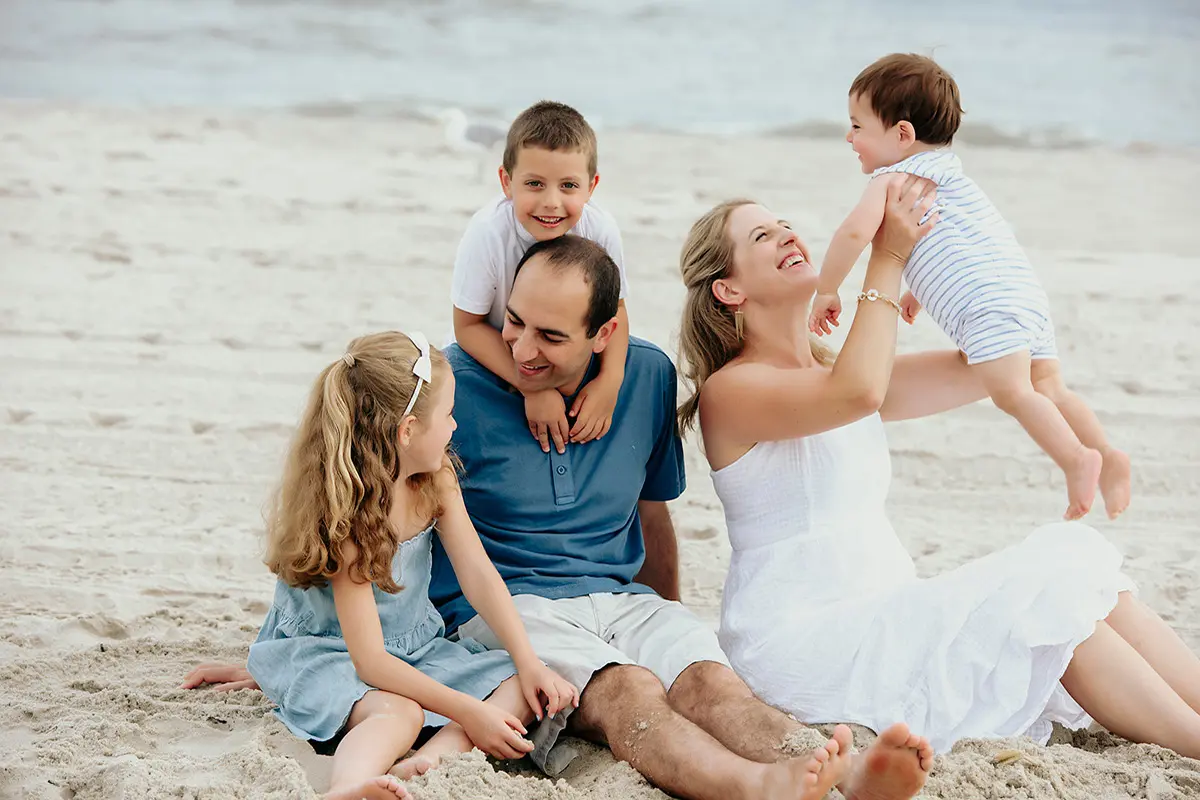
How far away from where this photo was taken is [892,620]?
2.88 m

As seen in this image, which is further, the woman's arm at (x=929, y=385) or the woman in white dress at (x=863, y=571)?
the woman's arm at (x=929, y=385)

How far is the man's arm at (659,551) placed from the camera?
11.4ft

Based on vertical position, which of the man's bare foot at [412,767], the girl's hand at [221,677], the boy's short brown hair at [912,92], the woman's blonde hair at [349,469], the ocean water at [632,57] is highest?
the ocean water at [632,57]

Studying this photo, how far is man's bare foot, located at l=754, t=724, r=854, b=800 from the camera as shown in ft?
7.47

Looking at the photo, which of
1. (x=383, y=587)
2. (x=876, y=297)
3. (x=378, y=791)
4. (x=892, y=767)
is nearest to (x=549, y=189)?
(x=876, y=297)

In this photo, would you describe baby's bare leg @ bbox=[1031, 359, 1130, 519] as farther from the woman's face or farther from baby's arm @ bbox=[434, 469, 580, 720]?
baby's arm @ bbox=[434, 469, 580, 720]

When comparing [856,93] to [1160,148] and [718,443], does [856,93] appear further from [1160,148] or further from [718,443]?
[1160,148]

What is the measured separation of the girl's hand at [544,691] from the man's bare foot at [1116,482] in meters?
1.30

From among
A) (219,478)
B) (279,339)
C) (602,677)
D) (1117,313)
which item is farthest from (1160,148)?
(602,677)

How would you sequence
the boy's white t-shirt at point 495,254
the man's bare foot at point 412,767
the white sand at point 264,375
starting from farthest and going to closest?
the boy's white t-shirt at point 495,254, the white sand at point 264,375, the man's bare foot at point 412,767

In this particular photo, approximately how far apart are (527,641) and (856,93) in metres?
1.53

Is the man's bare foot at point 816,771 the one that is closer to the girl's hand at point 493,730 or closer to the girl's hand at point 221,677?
the girl's hand at point 493,730

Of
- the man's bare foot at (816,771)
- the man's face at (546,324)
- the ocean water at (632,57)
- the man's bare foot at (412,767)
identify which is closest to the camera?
the man's bare foot at (816,771)

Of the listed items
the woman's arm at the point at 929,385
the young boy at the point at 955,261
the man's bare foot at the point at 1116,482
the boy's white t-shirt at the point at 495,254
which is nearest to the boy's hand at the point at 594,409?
the boy's white t-shirt at the point at 495,254
